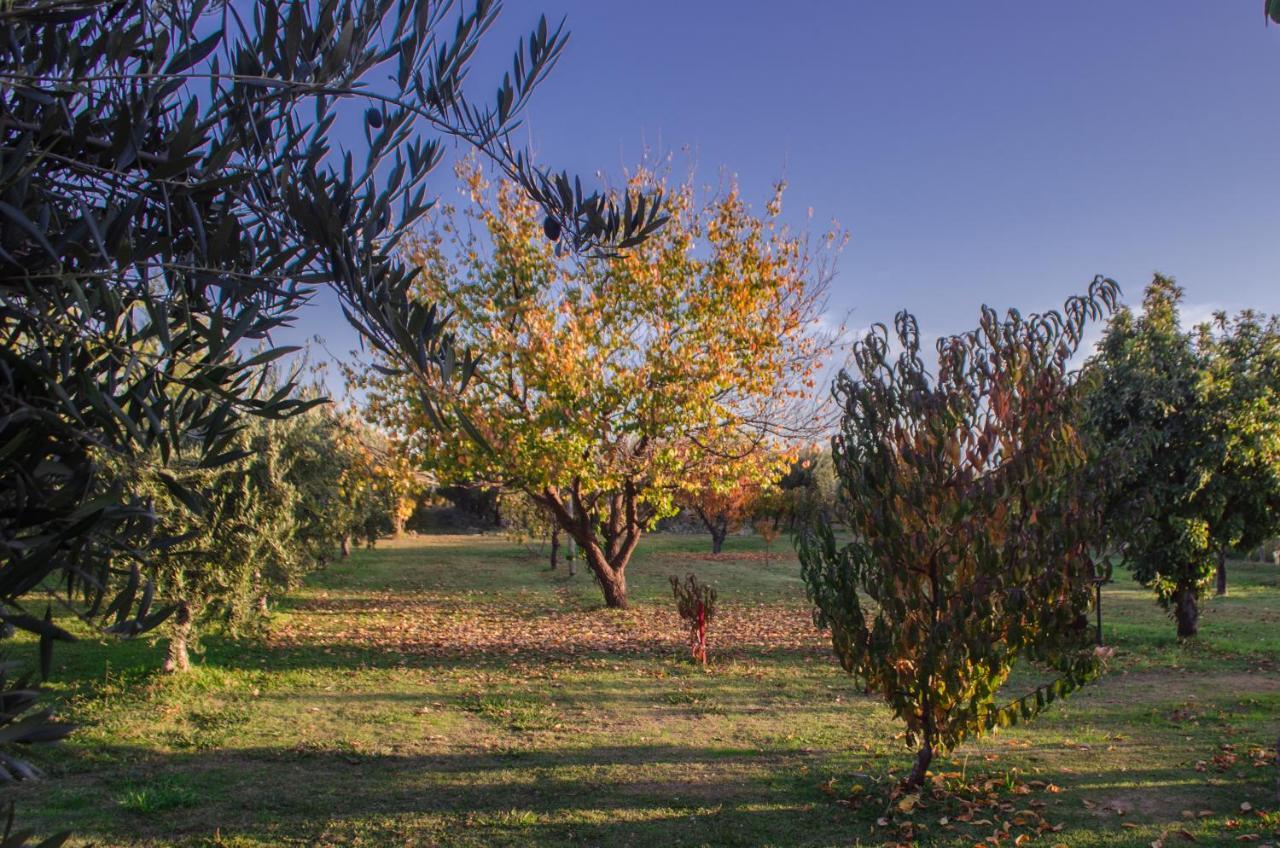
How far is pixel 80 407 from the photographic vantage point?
2391mm

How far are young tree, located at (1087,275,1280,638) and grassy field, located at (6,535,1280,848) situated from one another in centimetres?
176

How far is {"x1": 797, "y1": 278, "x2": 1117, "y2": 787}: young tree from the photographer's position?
230 inches

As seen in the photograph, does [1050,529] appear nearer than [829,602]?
Yes

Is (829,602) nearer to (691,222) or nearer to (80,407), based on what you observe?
(80,407)

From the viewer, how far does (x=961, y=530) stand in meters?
5.97

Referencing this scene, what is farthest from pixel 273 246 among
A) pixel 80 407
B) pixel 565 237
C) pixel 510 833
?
pixel 510 833

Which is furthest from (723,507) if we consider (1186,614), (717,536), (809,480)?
(1186,614)

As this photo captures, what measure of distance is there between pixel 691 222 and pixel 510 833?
11832 millimetres

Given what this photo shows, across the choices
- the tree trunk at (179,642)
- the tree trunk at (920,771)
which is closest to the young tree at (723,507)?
the tree trunk at (179,642)

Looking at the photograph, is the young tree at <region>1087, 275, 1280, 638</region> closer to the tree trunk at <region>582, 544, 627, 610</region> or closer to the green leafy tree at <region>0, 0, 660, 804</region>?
the tree trunk at <region>582, 544, 627, 610</region>

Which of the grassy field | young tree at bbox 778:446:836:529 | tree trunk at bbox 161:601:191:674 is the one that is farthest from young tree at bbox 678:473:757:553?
tree trunk at bbox 161:601:191:674

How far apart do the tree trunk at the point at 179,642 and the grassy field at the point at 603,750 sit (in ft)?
1.16

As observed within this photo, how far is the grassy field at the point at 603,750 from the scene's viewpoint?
612 centimetres

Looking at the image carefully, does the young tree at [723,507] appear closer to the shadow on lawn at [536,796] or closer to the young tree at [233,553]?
the young tree at [233,553]
